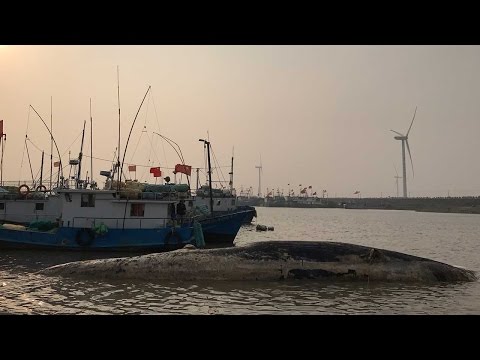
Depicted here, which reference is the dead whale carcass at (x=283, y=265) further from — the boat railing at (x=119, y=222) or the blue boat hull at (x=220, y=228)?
the blue boat hull at (x=220, y=228)

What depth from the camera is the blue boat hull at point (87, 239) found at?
25.2 meters

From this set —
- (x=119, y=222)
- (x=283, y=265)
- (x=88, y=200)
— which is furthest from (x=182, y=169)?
(x=283, y=265)

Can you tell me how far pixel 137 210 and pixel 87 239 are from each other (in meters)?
3.38

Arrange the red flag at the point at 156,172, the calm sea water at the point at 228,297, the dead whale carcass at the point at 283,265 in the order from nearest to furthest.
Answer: the calm sea water at the point at 228,297 < the dead whale carcass at the point at 283,265 < the red flag at the point at 156,172

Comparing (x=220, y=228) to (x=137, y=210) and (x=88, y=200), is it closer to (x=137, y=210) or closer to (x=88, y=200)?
(x=137, y=210)

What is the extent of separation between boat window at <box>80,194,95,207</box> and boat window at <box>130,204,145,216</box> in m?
2.42

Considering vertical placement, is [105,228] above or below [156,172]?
below

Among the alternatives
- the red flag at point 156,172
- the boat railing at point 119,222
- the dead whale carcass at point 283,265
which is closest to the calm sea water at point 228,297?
the dead whale carcass at point 283,265

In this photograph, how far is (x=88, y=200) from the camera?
25891mm

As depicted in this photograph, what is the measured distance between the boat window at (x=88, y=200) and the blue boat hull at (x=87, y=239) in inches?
63.4
